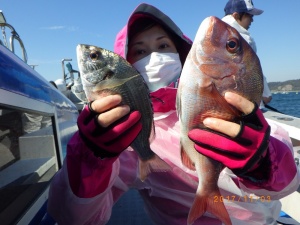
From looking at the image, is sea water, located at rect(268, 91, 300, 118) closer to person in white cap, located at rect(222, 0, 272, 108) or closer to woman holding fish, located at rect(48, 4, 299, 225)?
person in white cap, located at rect(222, 0, 272, 108)

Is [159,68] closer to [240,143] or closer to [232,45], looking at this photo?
[232,45]

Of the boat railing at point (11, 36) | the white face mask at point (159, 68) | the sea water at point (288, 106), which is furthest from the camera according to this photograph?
the sea water at point (288, 106)

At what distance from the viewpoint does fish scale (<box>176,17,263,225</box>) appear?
4.73ft

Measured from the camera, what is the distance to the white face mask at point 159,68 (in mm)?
2264

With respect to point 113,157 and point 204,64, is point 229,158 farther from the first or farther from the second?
point 113,157

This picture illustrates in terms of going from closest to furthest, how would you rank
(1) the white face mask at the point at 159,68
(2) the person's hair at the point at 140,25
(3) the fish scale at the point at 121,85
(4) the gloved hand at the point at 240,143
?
(4) the gloved hand at the point at 240,143 → (3) the fish scale at the point at 121,85 → (1) the white face mask at the point at 159,68 → (2) the person's hair at the point at 140,25

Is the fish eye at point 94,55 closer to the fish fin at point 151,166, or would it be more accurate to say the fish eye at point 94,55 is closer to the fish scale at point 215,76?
the fish scale at point 215,76

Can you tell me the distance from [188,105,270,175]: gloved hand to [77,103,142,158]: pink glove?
1.07 ft

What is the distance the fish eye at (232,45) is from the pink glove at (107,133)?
0.62 meters

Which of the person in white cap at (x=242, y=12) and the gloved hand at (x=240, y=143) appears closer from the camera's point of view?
the gloved hand at (x=240, y=143)

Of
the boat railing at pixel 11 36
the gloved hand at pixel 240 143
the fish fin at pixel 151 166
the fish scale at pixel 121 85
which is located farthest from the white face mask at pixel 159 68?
the boat railing at pixel 11 36

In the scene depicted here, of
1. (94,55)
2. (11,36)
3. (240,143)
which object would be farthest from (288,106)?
(94,55)

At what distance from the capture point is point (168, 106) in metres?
2.29

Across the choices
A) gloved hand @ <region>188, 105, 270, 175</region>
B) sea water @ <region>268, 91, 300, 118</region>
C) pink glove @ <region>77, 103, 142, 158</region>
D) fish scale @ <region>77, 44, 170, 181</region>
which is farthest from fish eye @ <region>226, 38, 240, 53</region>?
sea water @ <region>268, 91, 300, 118</region>
